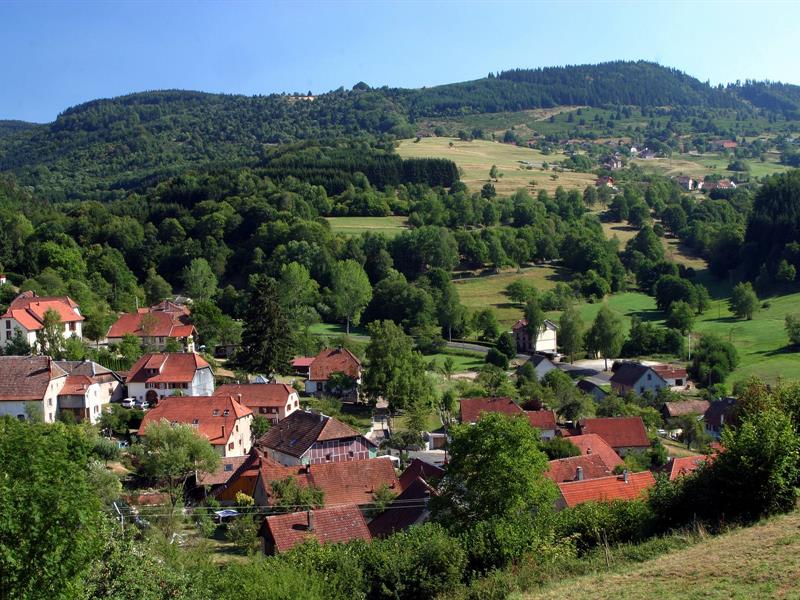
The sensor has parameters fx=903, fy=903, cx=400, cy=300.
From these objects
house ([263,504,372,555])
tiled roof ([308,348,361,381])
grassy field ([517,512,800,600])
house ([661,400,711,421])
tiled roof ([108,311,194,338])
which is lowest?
house ([661,400,711,421])

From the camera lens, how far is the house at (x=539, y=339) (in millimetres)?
65375

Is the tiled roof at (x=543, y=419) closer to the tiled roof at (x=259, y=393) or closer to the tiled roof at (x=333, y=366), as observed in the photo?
the tiled roof at (x=259, y=393)

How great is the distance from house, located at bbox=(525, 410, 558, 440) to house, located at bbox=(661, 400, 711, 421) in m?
9.57

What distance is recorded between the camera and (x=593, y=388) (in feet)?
171

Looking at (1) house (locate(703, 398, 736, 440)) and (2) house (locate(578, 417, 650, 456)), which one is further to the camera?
(1) house (locate(703, 398, 736, 440))

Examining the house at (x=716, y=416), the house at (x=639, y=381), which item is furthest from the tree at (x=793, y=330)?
the house at (x=716, y=416)

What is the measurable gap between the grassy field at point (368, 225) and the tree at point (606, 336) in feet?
98.4

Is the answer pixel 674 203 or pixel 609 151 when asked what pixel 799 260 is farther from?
pixel 609 151

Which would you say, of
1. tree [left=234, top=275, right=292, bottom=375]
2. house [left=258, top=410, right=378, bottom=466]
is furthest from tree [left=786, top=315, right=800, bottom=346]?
house [left=258, top=410, right=378, bottom=466]

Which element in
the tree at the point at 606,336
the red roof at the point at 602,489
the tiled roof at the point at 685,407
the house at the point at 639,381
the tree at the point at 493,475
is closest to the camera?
the tree at the point at 493,475

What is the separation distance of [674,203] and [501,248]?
39273 mm

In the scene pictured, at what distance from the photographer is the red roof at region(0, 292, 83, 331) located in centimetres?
4472

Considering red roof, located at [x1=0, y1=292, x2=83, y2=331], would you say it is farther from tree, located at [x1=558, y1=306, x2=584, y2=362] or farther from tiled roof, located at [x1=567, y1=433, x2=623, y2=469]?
tree, located at [x1=558, y1=306, x2=584, y2=362]

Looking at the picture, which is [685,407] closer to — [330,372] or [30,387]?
[330,372]
